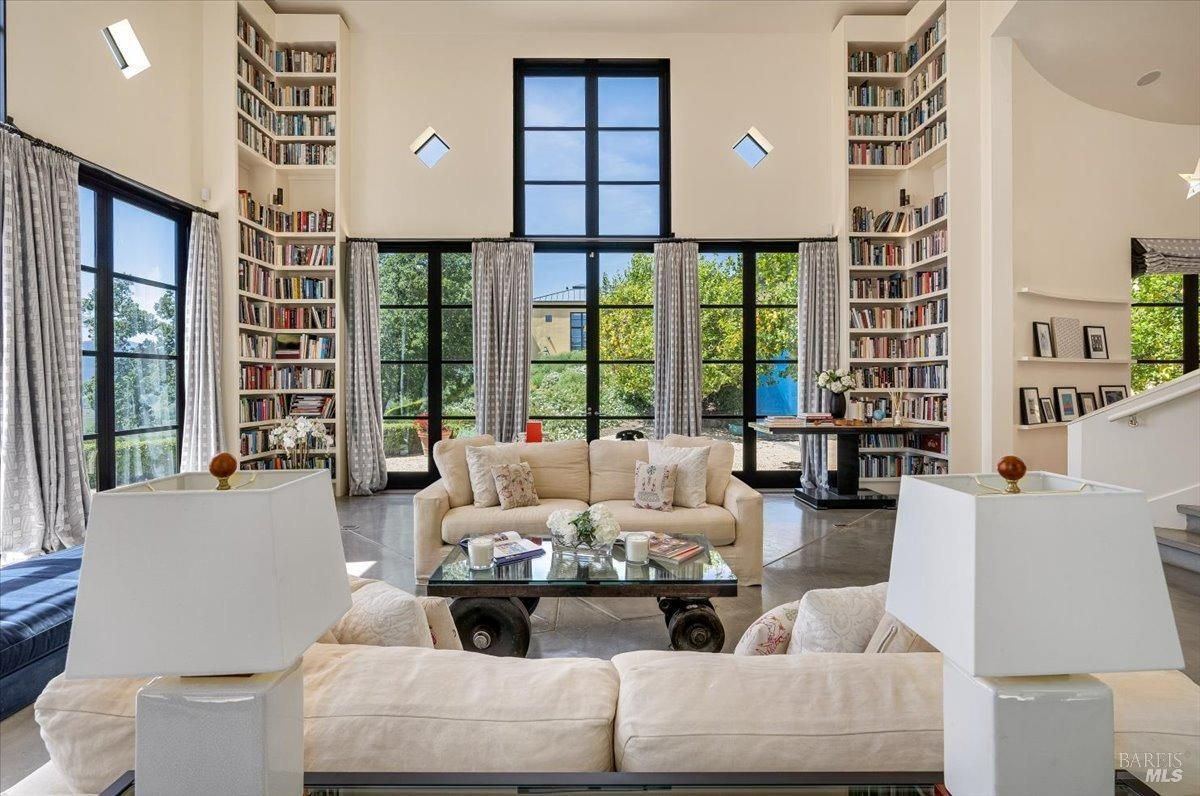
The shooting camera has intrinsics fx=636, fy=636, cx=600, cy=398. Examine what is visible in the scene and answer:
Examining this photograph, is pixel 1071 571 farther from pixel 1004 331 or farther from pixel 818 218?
pixel 818 218

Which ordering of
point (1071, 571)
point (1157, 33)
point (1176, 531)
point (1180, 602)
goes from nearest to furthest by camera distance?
1. point (1071, 571)
2. point (1180, 602)
3. point (1176, 531)
4. point (1157, 33)

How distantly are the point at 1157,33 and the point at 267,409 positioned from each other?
29.7ft

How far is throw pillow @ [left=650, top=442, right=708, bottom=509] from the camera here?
4207 mm

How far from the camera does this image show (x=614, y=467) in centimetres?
460

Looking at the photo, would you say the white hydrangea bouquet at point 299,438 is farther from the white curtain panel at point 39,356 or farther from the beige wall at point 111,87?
the beige wall at point 111,87

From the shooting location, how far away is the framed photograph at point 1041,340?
607 cm

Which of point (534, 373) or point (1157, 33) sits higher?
point (1157, 33)

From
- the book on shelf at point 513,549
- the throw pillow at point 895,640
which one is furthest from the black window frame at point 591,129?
the throw pillow at point 895,640

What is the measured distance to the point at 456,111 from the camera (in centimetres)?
709

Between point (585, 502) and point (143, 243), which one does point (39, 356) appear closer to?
point (143, 243)

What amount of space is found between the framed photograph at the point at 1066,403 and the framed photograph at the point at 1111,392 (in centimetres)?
42

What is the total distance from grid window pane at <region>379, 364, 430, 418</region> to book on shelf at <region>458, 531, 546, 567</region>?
→ 4070 mm

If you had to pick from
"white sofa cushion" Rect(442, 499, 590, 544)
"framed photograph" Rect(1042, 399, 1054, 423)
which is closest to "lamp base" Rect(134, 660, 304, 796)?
"white sofa cushion" Rect(442, 499, 590, 544)

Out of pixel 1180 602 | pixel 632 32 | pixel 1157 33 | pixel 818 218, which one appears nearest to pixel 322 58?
pixel 632 32
